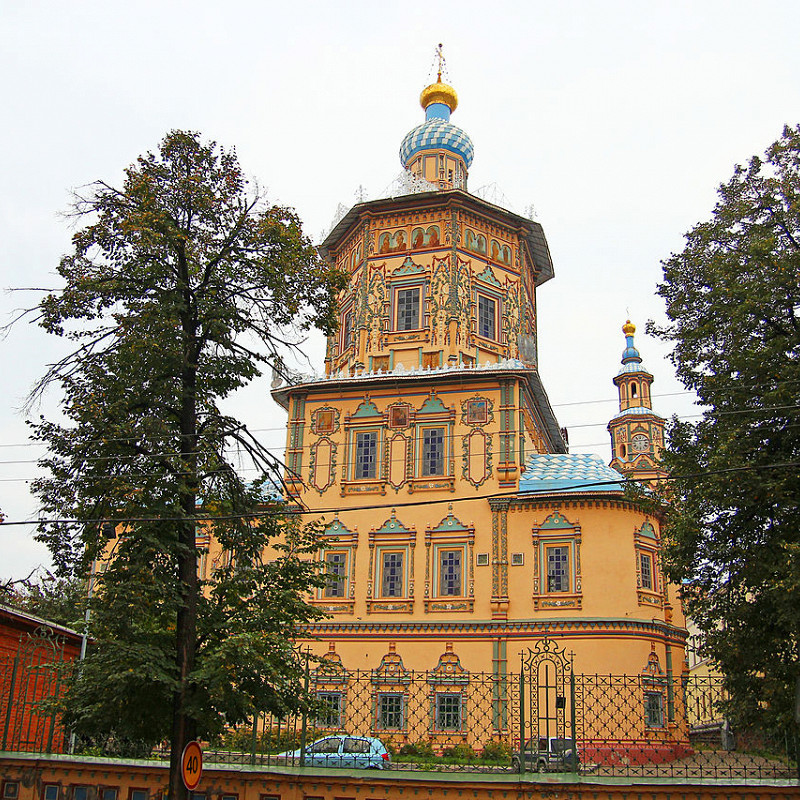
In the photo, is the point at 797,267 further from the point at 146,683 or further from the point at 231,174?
the point at 146,683

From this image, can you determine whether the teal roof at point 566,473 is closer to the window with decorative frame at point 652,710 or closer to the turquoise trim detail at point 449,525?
the turquoise trim detail at point 449,525

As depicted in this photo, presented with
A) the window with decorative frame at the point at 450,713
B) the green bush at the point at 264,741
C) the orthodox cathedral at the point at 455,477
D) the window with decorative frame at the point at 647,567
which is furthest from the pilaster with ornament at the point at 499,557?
the green bush at the point at 264,741

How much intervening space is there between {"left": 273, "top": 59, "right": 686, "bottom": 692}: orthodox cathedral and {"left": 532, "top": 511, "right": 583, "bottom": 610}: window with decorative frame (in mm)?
40

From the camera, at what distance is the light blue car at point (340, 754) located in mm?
12609

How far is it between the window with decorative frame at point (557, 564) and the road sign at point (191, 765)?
1588 cm

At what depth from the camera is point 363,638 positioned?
2600cm

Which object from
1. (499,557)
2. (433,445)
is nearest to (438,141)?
(433,445)

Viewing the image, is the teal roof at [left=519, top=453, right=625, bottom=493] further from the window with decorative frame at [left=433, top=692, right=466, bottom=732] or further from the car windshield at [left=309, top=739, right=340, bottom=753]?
the car windshield at [left=309, top=739, right=340, bottom=753]

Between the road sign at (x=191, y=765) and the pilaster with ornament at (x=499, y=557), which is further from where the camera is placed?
the pilaster with ornament at (x=499, y=557)

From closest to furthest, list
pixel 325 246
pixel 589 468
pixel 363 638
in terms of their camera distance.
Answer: pixel 363 638 < pixel 589 468 < pixel 325 246

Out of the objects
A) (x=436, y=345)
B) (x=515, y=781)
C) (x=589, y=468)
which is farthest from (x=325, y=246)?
(x=515, y=781)

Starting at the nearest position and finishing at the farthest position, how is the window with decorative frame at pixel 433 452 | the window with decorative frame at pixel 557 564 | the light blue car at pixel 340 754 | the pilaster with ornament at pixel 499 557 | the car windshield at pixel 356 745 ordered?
the light blue car at pixel 340 754
the car windshield at pixel 356 745
the window with decorative frame at pixel 557 564
the pilaster with ornament at pixel 499 557
the window with decorative frame at pixel 433 452

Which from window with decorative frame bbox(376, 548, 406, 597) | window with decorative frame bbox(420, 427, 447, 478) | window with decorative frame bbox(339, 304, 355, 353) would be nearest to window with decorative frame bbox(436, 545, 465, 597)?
window with decorative frame bbox(376, 548, 406, 597)

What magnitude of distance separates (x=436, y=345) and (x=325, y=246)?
698cm
